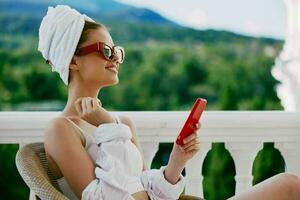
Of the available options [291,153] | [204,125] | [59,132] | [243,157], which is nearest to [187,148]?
[59,132]

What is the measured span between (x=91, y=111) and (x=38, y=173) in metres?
0.27

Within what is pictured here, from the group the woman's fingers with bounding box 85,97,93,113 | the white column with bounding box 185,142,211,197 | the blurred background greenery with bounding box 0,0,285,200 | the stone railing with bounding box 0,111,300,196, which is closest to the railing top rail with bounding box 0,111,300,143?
the stone railing with bounding box 0,111,300,196

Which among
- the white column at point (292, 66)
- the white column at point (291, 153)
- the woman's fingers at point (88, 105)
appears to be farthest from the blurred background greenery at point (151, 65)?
the woman's fingers at point (88, 105)

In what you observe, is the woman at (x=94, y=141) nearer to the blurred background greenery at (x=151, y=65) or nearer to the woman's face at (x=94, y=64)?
the woman's face at (x=94, y=64)

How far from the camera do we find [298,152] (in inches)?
108

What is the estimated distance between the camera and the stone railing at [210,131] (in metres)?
2.55

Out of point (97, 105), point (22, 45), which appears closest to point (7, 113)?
point (97, 105)

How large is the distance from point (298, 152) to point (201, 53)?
4269 mm

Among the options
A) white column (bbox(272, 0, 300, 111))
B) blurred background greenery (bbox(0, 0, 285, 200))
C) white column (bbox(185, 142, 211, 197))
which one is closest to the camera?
white column (bbox(185, 142, 211, 197))

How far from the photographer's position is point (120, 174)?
2059 millimetres

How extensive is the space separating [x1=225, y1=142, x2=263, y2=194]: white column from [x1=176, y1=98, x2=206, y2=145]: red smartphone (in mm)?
673

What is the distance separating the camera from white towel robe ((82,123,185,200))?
2021 mm

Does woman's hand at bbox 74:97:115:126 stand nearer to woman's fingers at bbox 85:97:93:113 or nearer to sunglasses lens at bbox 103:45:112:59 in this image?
woman's fingers at bbox 85:97:93:113

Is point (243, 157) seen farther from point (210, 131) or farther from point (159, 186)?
point (159, 186)
